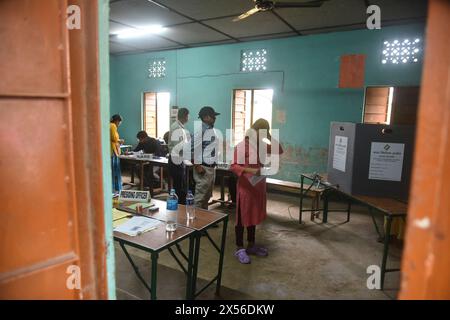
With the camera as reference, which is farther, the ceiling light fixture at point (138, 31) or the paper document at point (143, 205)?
the ceiling light fixture at point (138, 31)

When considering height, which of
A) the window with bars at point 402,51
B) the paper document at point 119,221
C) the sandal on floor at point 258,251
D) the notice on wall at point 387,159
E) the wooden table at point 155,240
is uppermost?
the window with bars at point 402,51

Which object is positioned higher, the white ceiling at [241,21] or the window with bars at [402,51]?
the white ceiling at [241,21]

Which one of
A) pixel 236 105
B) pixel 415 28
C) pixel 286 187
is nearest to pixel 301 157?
pixel 286 187

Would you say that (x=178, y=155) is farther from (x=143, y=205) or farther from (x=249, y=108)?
(x=249, y=108)

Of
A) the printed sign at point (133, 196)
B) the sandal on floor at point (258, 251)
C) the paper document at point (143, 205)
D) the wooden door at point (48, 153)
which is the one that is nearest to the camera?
the wooden door at point (48, 153)

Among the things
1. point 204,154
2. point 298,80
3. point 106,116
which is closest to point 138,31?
point 204,154

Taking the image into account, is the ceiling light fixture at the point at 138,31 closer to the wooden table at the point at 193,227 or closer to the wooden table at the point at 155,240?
the wooden table at the point at 193,227

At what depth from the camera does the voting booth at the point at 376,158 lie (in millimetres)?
2361

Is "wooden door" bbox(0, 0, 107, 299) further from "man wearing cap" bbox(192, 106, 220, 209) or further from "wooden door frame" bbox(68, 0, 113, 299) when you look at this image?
"man wearing cap" bbox(192, 106, 220, 209)

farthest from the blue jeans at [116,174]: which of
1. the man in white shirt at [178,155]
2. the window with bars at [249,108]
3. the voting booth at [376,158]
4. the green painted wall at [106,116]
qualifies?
the green painted wall at [106,116]

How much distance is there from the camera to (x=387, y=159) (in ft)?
7.91

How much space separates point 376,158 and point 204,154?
6.84ft

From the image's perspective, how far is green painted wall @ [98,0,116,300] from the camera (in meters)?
0.89

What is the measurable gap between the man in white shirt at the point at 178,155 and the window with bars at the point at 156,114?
305 cm
